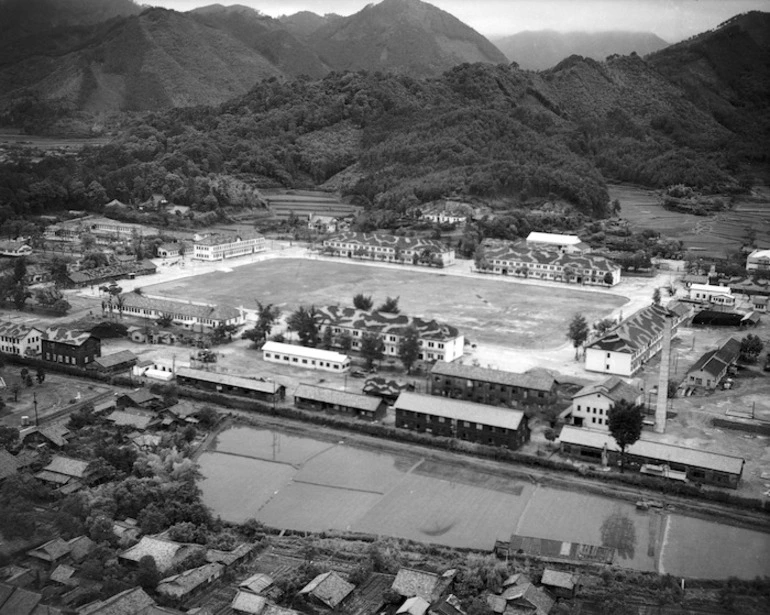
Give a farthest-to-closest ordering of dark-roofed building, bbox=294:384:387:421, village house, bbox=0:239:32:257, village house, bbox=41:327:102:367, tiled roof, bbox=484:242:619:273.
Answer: village house, bbox=0:239:32:257 < tiled roof, bbox=484:242:619:273 < village house, bbox=41:327:102:367 < dark-roofed building, bbox=294:384:387:421

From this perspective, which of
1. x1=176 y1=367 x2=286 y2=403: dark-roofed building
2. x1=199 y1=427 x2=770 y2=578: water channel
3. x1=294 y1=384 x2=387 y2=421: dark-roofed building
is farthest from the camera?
x1=176 y1=367 x2=286 y2=403: dark-roofed building

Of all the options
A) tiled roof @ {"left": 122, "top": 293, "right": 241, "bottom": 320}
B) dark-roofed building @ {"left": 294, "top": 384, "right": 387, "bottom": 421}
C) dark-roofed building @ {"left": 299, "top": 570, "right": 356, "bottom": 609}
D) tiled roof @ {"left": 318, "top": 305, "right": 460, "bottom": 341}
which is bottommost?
dark-roofed building @ {"left": 299, "top": 570, "right": 356, "bottom": 609}

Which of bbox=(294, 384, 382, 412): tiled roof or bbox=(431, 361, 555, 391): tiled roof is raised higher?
bbox=(431, 361, 555, 391): tiled roof

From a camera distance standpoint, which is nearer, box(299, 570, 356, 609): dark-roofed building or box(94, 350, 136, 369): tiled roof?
box(299, 570, 356, 609): dark-roofed building

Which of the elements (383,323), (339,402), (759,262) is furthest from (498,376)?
(759,262)

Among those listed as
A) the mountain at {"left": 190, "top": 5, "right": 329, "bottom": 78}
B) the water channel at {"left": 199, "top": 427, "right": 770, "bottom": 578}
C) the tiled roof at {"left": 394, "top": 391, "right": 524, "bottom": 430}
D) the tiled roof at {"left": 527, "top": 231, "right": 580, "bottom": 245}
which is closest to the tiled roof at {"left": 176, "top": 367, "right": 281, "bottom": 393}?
the water channel at {"left": 199, "top": 427, "right": 770, "bottom": 578}

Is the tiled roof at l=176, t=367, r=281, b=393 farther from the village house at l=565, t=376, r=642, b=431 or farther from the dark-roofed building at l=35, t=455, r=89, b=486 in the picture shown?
the village house at l=565, t=376, r=642, b=431

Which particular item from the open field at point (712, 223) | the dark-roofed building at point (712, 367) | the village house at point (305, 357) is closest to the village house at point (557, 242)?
the open field at point (712, 223)

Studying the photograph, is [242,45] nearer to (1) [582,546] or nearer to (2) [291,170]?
(2) [291,170]
